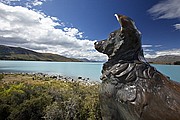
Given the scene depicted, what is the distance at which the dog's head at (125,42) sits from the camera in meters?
3.47

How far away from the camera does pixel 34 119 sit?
11.9 meters

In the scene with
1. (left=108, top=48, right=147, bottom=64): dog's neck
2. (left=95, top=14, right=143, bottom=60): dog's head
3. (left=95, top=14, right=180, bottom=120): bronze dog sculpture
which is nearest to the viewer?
(left=95, top=14, right=180, bottom=120): bronze dog sculpture

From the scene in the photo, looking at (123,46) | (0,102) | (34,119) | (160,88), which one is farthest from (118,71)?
(0,102)

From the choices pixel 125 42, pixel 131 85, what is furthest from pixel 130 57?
pixel 131 85

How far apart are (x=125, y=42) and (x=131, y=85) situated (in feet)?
2.47

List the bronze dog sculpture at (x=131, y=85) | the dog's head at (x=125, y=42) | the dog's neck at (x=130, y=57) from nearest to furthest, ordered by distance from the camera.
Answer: the bronze dog sculpture at (x=131, y=85) < the dog's head at (x=125, y=42) < the dog's neck at (x=130, y=57)

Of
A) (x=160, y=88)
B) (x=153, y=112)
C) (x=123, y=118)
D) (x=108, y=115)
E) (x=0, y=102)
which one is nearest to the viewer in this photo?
(x=153, y=112)

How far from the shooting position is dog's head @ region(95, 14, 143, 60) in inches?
136

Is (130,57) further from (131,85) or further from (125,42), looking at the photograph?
(131,85)

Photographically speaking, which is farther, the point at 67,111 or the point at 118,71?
the point at 67,111

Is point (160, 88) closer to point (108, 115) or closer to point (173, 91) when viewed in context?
point (173, 91)

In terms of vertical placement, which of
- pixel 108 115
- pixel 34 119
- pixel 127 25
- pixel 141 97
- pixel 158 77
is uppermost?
pixel 127 25

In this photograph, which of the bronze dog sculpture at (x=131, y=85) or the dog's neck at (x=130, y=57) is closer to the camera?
the bronze dog sculpture at (x=131, y=85)

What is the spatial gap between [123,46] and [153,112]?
120cm
